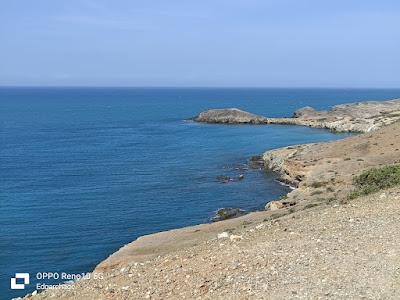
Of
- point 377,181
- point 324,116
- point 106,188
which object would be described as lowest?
point 106,188

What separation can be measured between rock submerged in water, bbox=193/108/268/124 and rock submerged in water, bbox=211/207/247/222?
319ft

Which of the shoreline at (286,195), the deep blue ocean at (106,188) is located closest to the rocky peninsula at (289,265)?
the shoreline at (286,195)

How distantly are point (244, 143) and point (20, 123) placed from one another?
7186cm

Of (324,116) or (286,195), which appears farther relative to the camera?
(324,116)

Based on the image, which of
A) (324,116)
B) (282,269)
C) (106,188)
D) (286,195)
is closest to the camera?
(282,269)

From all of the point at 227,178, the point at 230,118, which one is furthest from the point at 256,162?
the point at 230,118

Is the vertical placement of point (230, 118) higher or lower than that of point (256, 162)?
higher

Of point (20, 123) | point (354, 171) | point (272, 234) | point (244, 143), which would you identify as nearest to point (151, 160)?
point (244, 143)

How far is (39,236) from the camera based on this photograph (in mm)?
41750

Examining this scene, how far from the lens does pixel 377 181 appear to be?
3078 cm

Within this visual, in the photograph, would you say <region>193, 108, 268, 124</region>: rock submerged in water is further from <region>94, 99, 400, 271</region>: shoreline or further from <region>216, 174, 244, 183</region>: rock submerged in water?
<region>216, 174, 244, 183</region>: rock submerged in water

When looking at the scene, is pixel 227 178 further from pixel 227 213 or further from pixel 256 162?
pixel 227 213

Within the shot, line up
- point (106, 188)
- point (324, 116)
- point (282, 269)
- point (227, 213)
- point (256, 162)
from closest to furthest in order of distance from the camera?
point (282, 269) < point (227, 213) < point (106, 188) < point (256, 162) < point (324, 116)

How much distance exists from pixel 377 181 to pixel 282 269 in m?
17.2
